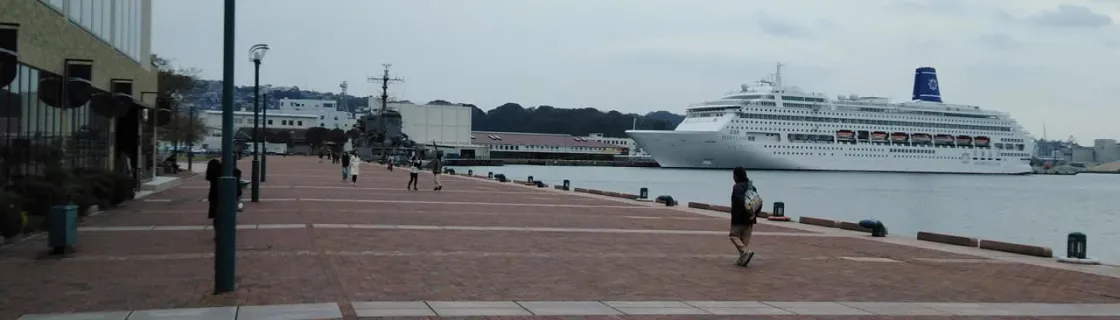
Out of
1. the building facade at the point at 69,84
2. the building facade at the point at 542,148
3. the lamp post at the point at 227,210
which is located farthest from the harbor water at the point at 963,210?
the building facade at the point at 542,148

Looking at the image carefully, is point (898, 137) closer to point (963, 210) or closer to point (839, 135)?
point (839, 135)

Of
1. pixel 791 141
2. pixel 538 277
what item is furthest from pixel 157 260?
pixel 791 141

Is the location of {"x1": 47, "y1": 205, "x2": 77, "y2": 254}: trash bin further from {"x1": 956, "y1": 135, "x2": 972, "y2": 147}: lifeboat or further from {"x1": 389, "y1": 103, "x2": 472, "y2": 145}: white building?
{"x1": 389, "y1": 103, "x2": 472, "y2": 145}: white building

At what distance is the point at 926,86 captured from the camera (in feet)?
418

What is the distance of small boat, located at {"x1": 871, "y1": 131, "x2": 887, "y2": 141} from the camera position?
4592 inches

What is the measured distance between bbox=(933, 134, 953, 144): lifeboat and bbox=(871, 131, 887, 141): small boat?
22.0 ft

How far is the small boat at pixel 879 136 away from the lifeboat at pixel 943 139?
6694mm

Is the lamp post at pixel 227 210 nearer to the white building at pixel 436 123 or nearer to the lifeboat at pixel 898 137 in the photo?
the lifeboat at pixel 898 137

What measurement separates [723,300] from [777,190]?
6245cm

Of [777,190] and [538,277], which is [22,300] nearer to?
[538,277]

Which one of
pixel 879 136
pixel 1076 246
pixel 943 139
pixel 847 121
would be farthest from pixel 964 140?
pixel 1076 246

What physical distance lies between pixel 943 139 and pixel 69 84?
4433 inches

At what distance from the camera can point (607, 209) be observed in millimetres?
26797

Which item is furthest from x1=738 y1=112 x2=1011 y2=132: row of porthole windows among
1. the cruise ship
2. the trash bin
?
the trash bin
